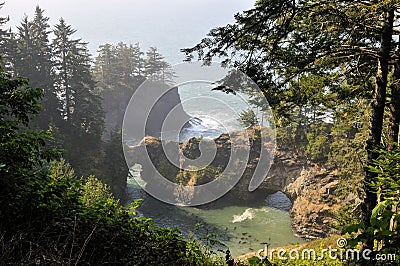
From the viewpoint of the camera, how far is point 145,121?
4431 centimetres

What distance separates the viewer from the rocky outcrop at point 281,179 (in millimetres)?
20031

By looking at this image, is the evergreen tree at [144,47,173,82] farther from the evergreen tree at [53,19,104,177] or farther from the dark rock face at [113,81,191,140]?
the evergreen tree at [53,19,104,177]

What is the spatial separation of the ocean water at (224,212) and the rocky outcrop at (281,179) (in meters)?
0.92

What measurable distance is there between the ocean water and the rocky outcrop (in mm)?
924

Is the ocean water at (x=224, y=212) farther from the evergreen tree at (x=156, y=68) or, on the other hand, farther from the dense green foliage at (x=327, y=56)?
the evergreen tree at (x=156, y=68)

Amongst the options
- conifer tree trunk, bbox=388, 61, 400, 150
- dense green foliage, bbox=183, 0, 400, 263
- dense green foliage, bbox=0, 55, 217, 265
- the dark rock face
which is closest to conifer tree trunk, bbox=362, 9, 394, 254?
dense green foliage, bbox=183, 0, 400, 263

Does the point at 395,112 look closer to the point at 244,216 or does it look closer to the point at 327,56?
the point at 327,56

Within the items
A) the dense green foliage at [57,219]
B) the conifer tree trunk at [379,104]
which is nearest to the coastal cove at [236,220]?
the conifer tree trunk at [379,104]

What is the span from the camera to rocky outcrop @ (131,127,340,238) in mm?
20031

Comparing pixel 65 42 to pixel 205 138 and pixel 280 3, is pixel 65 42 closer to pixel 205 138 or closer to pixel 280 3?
pixel 205 138

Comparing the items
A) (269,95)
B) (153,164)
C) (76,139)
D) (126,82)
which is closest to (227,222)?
(153,164)

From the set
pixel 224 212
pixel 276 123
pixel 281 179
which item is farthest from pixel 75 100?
pixel 276 123

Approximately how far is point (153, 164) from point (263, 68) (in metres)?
25.9

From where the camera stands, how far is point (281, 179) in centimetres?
2494
